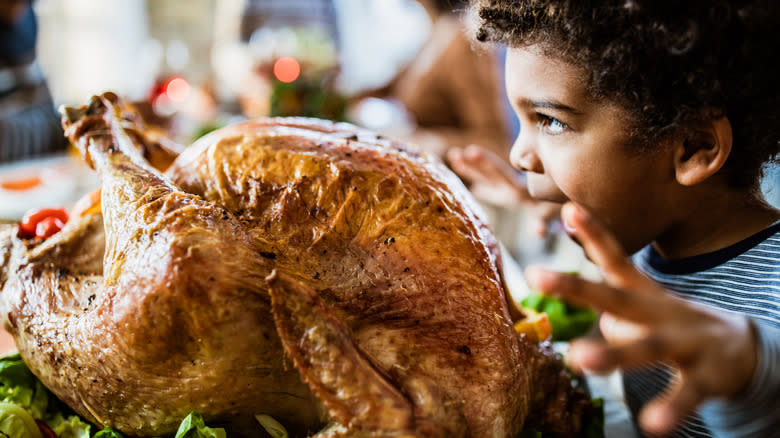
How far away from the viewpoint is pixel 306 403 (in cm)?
107

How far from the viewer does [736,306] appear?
3.64 feet

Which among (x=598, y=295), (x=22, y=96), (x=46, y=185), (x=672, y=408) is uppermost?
(x=598, y=295)

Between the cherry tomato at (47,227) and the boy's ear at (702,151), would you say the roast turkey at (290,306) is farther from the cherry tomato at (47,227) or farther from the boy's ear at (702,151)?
the boy's ear at (702,151)

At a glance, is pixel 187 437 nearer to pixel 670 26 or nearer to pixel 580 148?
pixel 580 148

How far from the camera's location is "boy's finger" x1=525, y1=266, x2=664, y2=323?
673 mm

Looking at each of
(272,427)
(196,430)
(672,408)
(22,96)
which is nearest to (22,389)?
(196,430)

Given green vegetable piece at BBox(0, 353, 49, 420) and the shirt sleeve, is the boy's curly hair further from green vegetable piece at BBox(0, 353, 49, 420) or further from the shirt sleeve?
green vegetable piece at BBox(0, 353, 49, 420)

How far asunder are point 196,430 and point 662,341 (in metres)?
0.81

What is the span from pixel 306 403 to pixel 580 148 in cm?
75

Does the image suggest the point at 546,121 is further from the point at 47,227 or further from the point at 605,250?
the point at 47,227

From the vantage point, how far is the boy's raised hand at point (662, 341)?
2.12ft

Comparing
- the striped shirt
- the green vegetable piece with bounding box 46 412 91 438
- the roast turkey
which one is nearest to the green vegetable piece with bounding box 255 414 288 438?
the roast turkey

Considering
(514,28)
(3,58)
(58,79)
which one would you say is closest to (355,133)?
(514,28)

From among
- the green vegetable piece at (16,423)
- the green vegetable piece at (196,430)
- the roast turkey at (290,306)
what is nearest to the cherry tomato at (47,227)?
the roast turkey at (290,306)
